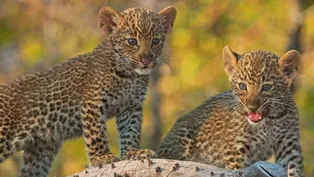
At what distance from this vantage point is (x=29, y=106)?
13.6 metres

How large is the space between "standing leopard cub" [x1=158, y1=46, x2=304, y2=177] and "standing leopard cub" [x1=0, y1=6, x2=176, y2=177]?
934mm

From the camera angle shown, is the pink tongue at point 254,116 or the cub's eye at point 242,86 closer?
the pink tongue at point 254,116

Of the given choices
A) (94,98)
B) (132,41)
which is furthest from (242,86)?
(94,98)

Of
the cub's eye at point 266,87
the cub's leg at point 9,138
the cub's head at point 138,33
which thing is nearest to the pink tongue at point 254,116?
the cub's eye at point 266,87

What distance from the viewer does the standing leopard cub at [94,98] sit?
513 inches

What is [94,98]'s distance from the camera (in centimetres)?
1317

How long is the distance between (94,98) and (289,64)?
246 centimetres

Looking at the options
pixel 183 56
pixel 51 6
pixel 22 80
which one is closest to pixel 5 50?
pixel 51 6

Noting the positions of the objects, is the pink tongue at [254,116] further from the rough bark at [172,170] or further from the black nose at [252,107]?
the rough bark at [172,170]

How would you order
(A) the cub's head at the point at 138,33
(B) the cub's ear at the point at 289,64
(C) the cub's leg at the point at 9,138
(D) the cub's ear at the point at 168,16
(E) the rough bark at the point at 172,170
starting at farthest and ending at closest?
1. (D) the cub's ear at the point at 168,16
2. (C) the cub's leg at the point at 9,138
3. (A) the cub's head at the point at 138,33
4. (B) the cub's ear at the point at 289,64
5. (E) the rough bark at the point at 172,170

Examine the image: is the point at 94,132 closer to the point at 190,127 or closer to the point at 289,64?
the point at 190,127

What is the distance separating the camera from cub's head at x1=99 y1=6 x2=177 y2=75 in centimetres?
1288

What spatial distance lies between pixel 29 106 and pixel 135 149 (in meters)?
1.65

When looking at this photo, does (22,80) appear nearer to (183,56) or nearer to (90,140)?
(90,140)
